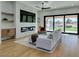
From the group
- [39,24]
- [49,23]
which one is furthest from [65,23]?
[39,24]

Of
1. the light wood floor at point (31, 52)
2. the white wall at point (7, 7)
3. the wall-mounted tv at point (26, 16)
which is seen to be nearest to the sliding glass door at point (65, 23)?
the wall-mounted tv at point (26, 16)

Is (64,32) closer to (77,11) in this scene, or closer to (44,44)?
(77,11)

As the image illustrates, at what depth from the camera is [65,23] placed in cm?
1059

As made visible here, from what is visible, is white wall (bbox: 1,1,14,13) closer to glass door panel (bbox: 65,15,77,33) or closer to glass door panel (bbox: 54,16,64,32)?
glass door panel (bbox: 54,16,64,32)

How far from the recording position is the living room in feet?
14.8

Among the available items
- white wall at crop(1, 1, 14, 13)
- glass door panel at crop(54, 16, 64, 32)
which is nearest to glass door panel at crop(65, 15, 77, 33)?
glass door panel at crop(54, 16, 64, 32)

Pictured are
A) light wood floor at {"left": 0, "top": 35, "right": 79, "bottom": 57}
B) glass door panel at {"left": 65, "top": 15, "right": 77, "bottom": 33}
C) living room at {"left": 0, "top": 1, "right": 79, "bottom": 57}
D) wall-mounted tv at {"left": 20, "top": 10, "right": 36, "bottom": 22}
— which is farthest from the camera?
glass door panel at {"left": 65, "top": 15, "right": 77, "bottom": 33}

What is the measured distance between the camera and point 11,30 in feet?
22.1

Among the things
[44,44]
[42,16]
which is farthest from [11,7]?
[42,16]

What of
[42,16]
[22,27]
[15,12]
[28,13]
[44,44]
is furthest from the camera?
[42,16]

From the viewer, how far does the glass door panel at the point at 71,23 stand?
10039 mm

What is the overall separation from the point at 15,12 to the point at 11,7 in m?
0.54

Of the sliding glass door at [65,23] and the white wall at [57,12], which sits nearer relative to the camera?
the white wall at [57,12]

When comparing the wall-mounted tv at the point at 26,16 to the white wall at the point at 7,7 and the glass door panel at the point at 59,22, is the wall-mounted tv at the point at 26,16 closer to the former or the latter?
the white wall at the point at 7,7
